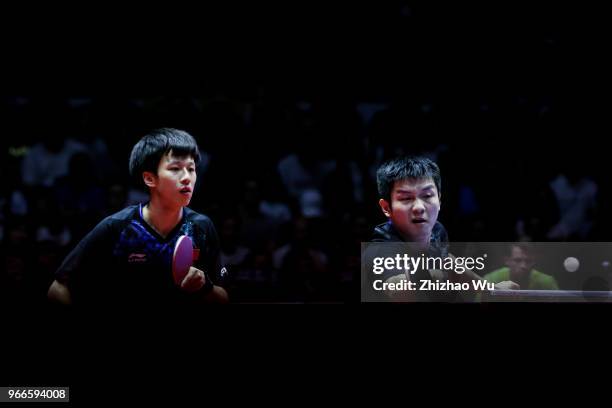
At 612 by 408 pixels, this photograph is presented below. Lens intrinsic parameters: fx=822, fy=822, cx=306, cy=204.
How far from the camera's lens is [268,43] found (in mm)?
7332

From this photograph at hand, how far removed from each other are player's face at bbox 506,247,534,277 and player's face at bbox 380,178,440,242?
1.51 feet

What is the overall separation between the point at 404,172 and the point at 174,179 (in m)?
0.98

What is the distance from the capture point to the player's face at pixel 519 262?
3.70 meters

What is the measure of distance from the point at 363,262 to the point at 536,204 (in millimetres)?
3176

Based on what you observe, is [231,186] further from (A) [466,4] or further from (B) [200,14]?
(A) [466,4]

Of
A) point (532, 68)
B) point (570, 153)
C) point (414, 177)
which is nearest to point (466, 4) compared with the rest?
point (532, 68)

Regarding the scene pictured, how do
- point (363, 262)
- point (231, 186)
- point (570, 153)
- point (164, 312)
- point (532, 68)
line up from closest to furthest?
point (164, 312), point (363, 262), point (231, 186), point (570, 153), point (532, 68)

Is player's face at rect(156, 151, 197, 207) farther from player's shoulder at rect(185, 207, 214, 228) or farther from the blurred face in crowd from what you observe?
the blurred face in crowd

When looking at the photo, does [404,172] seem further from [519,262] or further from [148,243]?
[148,243]

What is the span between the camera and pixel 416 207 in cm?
349

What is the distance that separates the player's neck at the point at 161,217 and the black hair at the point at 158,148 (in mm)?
155

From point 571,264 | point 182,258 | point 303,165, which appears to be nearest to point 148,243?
point 182,258

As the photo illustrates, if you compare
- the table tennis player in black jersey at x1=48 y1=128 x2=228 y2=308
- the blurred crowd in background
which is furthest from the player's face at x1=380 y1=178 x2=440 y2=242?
the blurred crowd in background

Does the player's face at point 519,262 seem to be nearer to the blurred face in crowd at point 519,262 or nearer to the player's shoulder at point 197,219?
the blurred face in crowd at point 519,262
